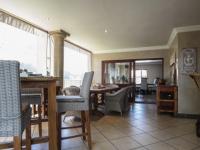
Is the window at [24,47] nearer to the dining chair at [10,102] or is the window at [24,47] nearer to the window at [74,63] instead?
the window at [74,63]

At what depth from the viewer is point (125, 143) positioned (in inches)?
108

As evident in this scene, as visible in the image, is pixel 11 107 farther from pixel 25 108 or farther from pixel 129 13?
pixel 129 13

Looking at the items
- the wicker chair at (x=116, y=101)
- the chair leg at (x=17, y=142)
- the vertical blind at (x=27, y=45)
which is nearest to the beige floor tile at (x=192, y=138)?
the wicker chair at (x=116, y=101)

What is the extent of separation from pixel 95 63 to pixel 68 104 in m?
6.28

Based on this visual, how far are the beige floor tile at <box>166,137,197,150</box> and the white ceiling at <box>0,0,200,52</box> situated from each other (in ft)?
8.04

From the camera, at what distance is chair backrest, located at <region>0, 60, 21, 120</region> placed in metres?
1.35

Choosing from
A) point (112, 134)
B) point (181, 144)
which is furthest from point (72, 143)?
point (181, 144)

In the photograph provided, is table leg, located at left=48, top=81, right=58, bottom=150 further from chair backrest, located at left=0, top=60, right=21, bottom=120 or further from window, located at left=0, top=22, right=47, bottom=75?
window, located at left=0, top=22, right=47, bottom=75

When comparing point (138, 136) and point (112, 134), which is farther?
point (112, 134)

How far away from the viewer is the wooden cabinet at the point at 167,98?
191 inches

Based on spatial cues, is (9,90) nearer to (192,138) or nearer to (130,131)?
(130,131)

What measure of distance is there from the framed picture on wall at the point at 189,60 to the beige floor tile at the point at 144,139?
2.49 m

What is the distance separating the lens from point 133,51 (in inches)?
306

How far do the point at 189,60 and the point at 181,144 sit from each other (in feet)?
8.88
